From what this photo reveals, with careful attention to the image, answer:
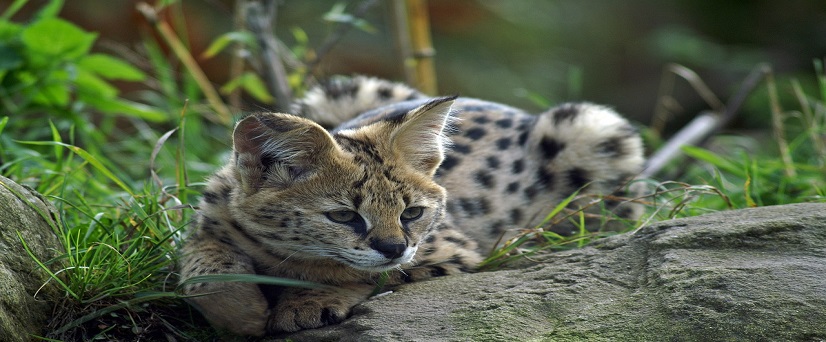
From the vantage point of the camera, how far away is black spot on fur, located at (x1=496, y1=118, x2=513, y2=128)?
5.68 meters

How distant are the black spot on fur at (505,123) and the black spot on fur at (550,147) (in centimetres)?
23

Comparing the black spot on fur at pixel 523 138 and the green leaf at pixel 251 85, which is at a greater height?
the black spot on fur at pixel 523 138

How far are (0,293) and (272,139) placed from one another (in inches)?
48.5

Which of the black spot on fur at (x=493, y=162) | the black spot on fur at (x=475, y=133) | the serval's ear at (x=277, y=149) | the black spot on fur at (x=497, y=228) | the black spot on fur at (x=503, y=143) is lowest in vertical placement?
the black spot on fur at (x=497, y=228)

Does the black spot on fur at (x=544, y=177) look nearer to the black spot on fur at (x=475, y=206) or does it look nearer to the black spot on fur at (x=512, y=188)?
the black spot on fur at (x=512, y=188)

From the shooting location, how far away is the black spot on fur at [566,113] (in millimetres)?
5641

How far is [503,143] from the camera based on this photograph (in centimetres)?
554

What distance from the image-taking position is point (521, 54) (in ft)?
42.2

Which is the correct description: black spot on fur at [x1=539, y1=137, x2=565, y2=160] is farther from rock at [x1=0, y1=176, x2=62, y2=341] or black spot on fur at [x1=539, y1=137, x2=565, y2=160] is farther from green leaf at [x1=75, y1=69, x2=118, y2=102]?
green leaf at [x1=75, y1=69, x2=118, y2=102]

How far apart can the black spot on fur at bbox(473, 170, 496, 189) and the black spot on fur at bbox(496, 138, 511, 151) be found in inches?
9.6

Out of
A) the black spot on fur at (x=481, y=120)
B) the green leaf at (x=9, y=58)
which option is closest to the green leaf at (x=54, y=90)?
the green leaf at (x=9, y=58)

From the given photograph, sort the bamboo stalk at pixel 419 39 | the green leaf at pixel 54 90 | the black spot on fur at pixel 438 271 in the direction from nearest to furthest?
1. the black spot on fur at pixel 438 271
2. the green leaf at pixel 54 90
3. the bamboo stalk at pixel 419 39

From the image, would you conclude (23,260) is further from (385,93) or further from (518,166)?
(385,93)

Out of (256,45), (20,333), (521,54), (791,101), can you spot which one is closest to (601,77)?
(521,54)
